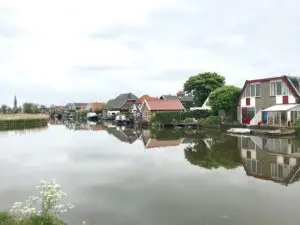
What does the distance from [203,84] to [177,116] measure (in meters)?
12.0

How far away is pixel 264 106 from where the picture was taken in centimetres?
3616

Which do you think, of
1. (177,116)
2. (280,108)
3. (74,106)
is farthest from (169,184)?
(74,106)

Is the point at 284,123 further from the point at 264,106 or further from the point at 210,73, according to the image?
the point at 210,73

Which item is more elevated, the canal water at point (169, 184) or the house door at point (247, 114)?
the house door at point (247, 114)

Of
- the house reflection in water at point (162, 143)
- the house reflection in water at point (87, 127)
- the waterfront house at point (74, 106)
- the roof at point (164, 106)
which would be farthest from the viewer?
the waterfront house at point (74, 106)

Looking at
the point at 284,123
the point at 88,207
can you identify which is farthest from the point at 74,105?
the point at 88,207

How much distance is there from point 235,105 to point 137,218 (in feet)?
117

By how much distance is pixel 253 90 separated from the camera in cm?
3800

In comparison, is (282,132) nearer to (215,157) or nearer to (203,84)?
(215,157)

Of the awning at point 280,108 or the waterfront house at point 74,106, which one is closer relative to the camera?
the awning at point 280,108

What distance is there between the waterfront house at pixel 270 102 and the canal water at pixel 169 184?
41.9ft

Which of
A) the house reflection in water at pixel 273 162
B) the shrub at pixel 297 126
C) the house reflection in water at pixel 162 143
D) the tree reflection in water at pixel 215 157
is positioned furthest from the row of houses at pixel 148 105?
the house reflection in water at pixel 273 162

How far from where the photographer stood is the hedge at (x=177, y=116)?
4828 cm

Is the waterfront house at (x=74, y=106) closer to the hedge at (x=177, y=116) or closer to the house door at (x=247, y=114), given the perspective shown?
the hedge at (x=177, y=116)
